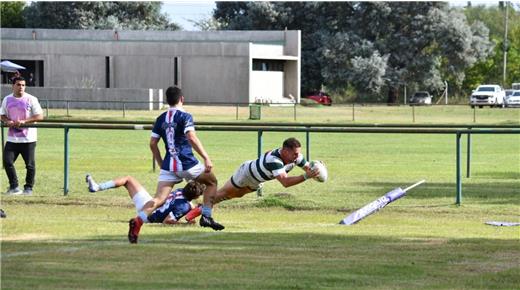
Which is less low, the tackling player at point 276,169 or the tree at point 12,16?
the tree at point 12,16

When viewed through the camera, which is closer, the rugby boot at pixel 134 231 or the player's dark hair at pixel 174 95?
the rugby boot at pixel 134 231

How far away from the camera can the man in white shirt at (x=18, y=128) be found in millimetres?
17875

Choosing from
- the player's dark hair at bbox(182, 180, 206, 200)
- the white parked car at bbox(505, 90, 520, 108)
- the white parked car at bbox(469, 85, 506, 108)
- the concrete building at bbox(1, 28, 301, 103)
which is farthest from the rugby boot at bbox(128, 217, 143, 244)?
the concrete building at bbox(1, 28, 301, 103)

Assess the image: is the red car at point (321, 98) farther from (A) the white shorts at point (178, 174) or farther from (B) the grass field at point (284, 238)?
(A) the white shorts at point (178, 174)

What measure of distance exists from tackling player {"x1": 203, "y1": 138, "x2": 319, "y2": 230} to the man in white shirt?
14.7 feet

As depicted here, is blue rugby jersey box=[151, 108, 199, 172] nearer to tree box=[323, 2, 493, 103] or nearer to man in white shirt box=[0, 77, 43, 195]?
man in white shirt box=[0, 77, 43, 195]

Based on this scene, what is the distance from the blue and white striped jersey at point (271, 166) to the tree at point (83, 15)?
82.2m

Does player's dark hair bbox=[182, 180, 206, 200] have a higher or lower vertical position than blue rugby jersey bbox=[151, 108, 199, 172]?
lower

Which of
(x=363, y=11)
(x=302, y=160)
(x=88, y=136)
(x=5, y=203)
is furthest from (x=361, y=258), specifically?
(x=363, y=11)

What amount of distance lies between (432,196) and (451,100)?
253 feet

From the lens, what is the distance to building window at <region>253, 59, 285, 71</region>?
81.8 metres

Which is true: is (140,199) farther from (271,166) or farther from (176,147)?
(271,166)

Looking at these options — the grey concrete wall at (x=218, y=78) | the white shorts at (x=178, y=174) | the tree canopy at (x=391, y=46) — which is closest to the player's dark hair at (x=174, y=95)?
the white shorts at (x=178, y=174)

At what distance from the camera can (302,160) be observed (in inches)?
555
